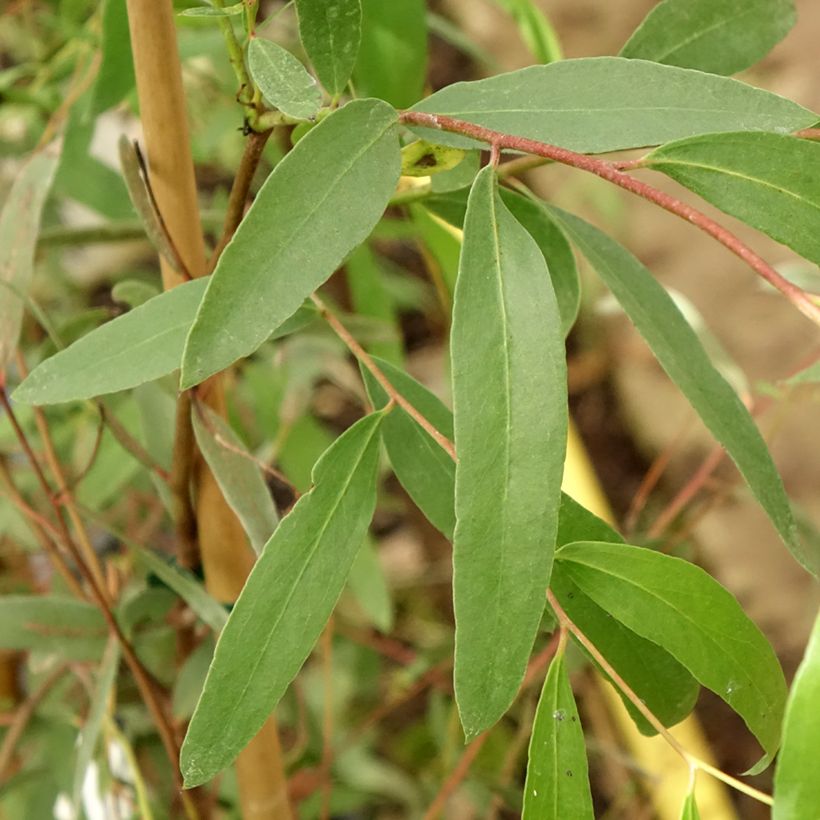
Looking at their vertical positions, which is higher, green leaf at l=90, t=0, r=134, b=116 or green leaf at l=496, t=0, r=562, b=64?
green leaf at l=90, t=0, r=134, b=116

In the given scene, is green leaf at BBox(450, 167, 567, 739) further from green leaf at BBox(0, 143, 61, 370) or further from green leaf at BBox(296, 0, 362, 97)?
green leaf at BBox(0, 143, 61, 370)

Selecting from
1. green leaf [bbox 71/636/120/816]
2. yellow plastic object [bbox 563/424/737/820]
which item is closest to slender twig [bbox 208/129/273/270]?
green leaf [bbox 71/636/120/816]

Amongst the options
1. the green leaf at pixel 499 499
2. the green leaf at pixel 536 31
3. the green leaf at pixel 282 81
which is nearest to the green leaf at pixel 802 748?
the green leaf at pixel 499 499

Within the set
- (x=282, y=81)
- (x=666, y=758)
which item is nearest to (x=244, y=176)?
(x=282, y=81)

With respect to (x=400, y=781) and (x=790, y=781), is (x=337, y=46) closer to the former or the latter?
(x=790, y=781)

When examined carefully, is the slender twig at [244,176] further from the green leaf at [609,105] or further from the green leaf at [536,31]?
the green leaf at [536,31]

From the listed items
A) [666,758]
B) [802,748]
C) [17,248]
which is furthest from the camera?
[666,758]

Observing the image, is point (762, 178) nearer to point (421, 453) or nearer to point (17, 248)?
point (421, 453)
